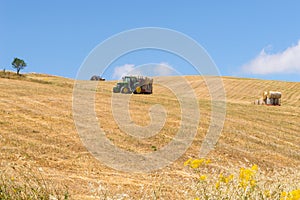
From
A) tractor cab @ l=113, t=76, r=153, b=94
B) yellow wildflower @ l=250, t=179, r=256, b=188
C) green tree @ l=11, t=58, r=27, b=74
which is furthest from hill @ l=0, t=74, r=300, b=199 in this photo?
green tree @ l=11, t=58, r=27, b=74

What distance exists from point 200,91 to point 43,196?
4519 cm

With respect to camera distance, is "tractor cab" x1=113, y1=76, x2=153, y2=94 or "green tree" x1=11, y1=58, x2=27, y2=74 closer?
"tractor cab" x1=113, y1=76, x2=153, y2=94

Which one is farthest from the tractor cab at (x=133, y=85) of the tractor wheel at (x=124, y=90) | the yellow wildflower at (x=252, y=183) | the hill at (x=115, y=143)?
the yellow wildflower at (x=252, y=183)

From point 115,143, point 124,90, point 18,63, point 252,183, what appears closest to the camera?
point 252,183

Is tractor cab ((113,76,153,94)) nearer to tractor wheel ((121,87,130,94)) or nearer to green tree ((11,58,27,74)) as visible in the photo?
tractor wheel ((121,87,130,94))

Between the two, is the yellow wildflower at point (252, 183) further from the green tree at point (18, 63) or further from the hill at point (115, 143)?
the green tree at point (18, 63)

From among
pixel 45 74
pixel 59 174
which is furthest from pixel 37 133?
pixel 45 74

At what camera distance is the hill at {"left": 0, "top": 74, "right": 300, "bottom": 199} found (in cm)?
764

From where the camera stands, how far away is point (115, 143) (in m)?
11.6

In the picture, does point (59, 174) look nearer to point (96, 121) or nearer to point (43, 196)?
point (43, 196)

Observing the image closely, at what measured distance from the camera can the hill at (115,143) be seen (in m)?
7.64

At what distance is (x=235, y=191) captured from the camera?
4.29 m

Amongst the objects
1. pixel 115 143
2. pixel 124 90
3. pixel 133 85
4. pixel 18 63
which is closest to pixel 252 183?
pixel 115 143

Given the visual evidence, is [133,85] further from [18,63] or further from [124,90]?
[18,63]
